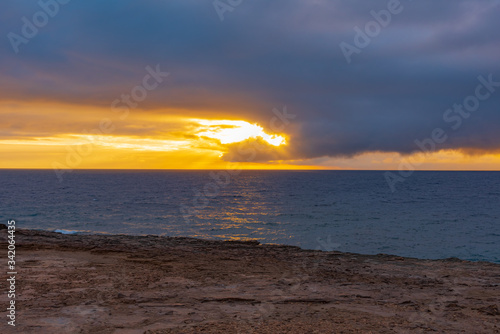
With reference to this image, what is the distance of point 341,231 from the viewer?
126ft

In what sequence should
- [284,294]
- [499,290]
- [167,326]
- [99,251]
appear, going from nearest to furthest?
[167,326] < [284,294] < [499,290] < [99,251]

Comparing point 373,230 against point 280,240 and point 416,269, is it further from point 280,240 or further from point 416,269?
point 416,269

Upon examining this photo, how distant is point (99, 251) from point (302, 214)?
37.2 meters

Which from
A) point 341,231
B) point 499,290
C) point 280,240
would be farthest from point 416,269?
point 341,231

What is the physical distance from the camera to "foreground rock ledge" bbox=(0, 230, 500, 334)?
8820mm

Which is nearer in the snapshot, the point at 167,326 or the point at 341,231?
the point at 167,326

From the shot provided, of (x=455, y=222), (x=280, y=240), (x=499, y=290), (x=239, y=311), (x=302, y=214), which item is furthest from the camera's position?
(x=302, y=214)

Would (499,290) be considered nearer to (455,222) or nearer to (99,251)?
(99,251)

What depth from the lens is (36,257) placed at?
15688 millimetres

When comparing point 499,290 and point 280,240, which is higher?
point 499,290

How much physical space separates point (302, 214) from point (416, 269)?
3622 centimetres

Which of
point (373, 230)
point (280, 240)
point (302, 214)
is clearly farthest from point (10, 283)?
point (302, 214)

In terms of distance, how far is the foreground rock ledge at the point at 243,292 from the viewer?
8.82 metres

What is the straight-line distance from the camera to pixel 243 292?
11.3m
